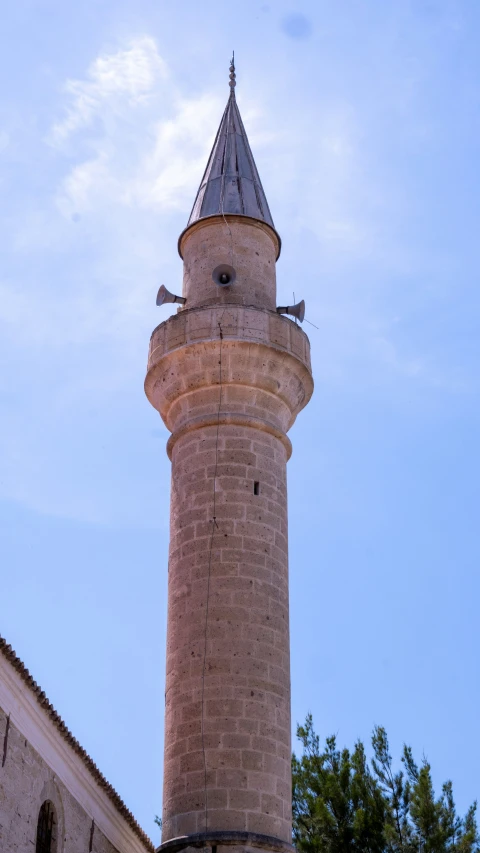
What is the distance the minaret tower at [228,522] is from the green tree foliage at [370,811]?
6.66m

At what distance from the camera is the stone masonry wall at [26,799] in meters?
9.20

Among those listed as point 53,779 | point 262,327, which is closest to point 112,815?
point 53,779

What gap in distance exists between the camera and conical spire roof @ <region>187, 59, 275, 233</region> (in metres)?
12.9

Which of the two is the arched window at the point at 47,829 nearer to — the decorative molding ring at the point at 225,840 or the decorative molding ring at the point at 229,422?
the decorative molding ring at the point at 225,840

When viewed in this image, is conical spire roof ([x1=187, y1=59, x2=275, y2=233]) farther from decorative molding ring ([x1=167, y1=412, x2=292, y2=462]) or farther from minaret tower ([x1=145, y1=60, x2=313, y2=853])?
decorative molding ring ([x1=167, y1=412, x2=292, y2=462])

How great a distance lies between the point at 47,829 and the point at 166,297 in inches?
207

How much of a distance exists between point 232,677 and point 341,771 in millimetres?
7890

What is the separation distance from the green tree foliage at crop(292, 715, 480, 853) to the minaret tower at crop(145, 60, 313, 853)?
21.8ft

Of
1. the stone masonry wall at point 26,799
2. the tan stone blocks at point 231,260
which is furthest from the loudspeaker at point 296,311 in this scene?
the stone masonry wall at point 26,799

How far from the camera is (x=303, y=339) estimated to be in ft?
40.8

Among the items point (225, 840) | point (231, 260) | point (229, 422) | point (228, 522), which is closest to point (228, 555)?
point (228, 522)

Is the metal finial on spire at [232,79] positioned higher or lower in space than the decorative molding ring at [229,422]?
higher

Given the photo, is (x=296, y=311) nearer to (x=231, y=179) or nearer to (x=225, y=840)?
(x=231, y=179)

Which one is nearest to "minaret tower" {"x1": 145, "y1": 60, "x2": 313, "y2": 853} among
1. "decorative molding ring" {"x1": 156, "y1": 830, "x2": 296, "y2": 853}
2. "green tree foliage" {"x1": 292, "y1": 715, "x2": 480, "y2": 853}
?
"decorative molding ring" {"x1": 156, "y1": 830, "x2": 296, "y2": 853}
